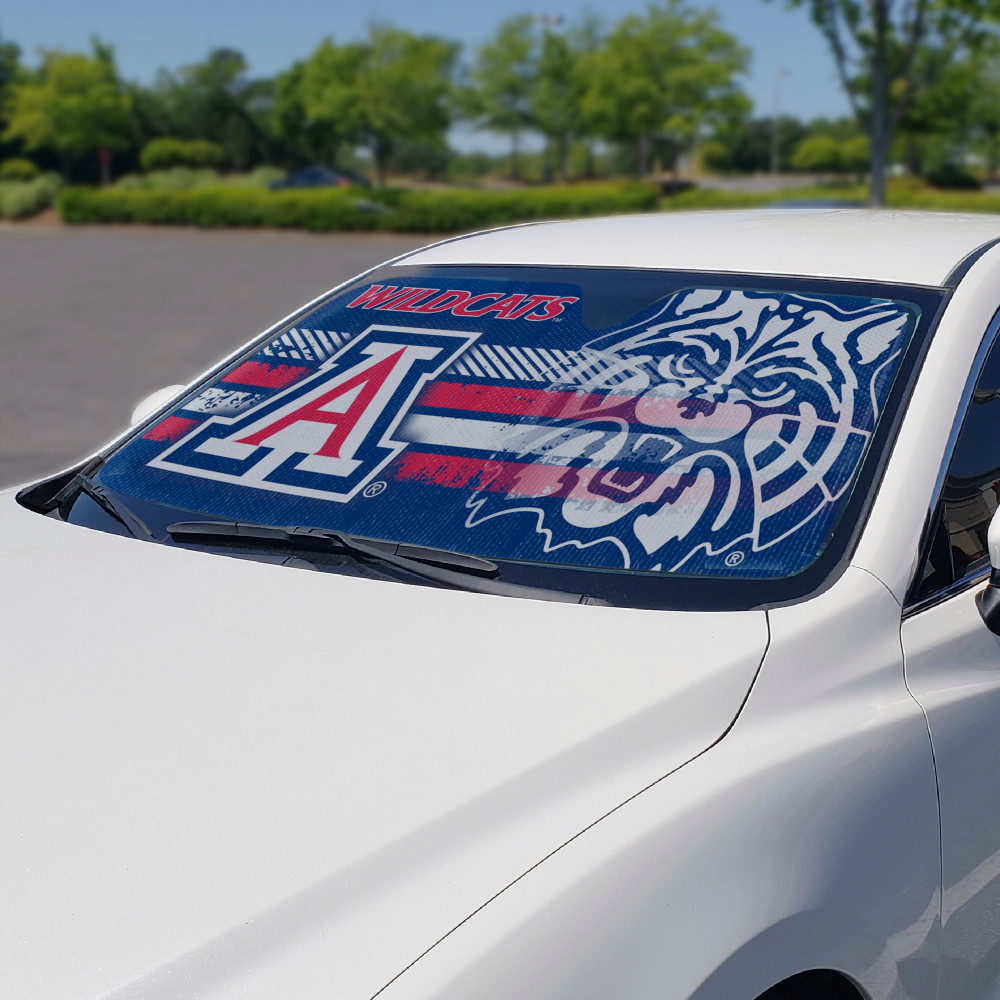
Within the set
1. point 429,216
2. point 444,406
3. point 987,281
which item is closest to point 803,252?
point 987,281

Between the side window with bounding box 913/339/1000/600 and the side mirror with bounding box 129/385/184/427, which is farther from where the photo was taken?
the side mirror with bounding box 129/385/184/427

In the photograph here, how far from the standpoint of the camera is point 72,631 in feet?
6.46

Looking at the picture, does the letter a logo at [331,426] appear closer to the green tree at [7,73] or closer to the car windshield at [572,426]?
the car windshield at [572,426]

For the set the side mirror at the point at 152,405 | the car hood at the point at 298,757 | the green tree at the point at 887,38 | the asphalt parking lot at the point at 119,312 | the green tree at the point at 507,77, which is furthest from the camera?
the green tree at the point at 507,77

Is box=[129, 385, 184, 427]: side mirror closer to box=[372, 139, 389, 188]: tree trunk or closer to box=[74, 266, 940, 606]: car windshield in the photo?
box=[74, 266, 940, 606]: car windshield

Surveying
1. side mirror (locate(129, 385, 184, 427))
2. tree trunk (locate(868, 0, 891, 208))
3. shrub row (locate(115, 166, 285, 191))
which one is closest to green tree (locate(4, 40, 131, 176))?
shrub row (locate(115, 166, 285, 191))

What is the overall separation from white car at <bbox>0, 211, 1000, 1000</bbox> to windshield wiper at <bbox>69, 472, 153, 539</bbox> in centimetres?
1

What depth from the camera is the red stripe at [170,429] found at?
277cm

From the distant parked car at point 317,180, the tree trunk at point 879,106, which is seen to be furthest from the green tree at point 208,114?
the tree trunk at point 879,106

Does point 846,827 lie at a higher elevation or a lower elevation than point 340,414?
lower

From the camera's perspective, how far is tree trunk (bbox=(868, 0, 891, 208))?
23.9 meters

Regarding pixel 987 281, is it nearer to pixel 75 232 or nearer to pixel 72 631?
pixel 72 631

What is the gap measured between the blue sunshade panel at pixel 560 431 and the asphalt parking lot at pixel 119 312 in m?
5.25

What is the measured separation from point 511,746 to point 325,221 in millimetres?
32957
